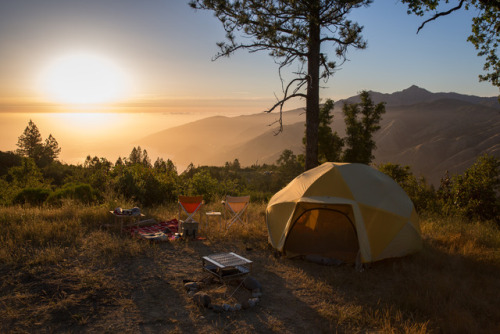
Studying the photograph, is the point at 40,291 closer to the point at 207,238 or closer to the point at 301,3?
the point at 207,238

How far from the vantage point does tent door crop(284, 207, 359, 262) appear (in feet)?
22.3

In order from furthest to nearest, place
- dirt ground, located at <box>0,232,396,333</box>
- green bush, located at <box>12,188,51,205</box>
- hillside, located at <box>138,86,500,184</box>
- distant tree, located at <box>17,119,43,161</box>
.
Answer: hillside, located at <box>138,86,500,184</box>
distant tree, located at <box>17,119,43,161</box>
green bush, located at <box>12,188,51,205</box>
dirt ground, located at <box>0,232,396,333</box>

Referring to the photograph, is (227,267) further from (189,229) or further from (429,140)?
(429,140)

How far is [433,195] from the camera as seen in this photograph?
12883mm

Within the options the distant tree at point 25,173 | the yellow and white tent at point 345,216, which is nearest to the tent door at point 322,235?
the yellow and white tent at point 345,216

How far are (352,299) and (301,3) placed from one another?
718 cm

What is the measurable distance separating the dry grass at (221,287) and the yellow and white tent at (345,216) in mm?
416

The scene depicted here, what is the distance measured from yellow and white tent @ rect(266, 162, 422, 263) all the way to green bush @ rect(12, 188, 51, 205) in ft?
26.3

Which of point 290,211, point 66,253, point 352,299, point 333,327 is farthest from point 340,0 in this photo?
point 66,253

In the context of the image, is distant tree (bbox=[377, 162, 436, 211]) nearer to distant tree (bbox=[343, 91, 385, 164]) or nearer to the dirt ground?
distant tree (bbox=[343, 91, 385, 164])

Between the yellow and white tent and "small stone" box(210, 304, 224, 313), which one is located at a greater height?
the yellow and white tent

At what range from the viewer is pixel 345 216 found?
6.53 m

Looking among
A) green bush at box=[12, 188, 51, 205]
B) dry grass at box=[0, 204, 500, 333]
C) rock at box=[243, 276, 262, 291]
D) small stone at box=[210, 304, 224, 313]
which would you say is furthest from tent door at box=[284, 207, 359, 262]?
green bush at box=[12, 188, 51, 205]

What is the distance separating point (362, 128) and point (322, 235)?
365 inches
